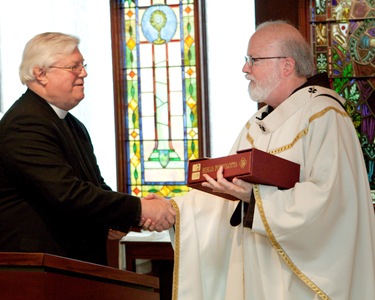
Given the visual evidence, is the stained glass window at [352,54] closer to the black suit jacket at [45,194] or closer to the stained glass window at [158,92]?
the stained glass window at [158,92]

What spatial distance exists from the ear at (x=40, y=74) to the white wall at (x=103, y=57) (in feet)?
10.1

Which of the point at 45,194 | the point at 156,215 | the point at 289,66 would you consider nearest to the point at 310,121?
the point at 289,66

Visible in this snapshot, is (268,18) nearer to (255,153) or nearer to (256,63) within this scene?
(256,63)

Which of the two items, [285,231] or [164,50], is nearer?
[285,231]

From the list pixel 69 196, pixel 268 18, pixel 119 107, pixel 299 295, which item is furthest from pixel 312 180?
pixel 119 107

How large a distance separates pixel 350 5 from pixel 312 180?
126 inches

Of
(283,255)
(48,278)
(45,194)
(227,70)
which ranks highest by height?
(227,70)

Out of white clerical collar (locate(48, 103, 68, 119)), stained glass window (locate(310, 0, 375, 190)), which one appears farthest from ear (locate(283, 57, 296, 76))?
stained glass window (locate(310, 0, 375, 190))

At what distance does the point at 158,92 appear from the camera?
8477 millimetres

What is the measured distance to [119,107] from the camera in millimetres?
8445

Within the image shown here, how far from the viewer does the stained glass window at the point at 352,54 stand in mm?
7645

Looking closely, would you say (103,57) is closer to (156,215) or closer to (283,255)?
(156,215)

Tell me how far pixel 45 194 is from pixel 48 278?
100cm

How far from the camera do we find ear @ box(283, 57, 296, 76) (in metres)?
5.17
